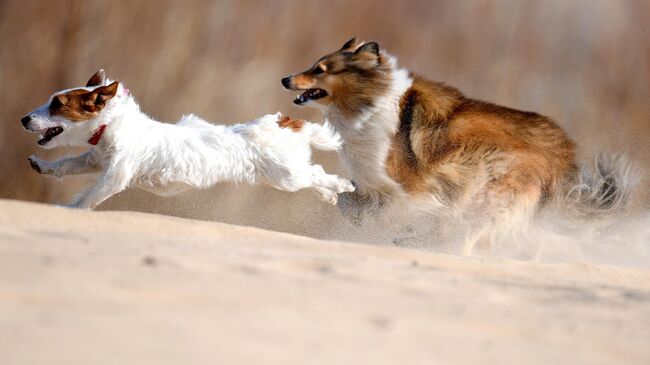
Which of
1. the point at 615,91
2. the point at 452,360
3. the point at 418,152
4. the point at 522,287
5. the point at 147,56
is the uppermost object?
the point at 615,91

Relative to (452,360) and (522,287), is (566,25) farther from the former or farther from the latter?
(452,360)

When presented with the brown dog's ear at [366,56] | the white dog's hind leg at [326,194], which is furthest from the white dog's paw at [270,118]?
the brown dog's ear at [366,56]

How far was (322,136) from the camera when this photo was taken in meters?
8.32

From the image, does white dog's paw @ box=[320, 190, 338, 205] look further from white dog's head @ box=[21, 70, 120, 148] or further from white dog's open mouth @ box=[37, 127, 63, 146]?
white dog's open mouth @ box=[37, 127, 63, 146]

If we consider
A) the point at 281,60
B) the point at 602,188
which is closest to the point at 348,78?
the point at 602,188

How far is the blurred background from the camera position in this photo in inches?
452

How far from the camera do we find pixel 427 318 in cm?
387

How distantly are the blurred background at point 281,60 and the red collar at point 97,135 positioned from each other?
12.6 feet

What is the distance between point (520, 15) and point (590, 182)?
14.5 ft

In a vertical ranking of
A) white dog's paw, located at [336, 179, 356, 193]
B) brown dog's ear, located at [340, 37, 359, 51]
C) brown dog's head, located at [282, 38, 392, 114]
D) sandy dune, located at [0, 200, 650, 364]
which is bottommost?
sandy dune, located at [0, 200, 650, 364]

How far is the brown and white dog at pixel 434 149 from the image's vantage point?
8.57 metres

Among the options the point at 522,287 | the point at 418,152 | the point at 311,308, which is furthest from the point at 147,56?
the point at 311,308

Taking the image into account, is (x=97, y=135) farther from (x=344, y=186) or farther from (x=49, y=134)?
(x=344, y=186)

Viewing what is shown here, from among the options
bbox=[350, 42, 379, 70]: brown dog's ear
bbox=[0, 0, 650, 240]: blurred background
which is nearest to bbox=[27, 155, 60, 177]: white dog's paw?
bbox=[350, 42, 379, 70]: brown dog's ear
